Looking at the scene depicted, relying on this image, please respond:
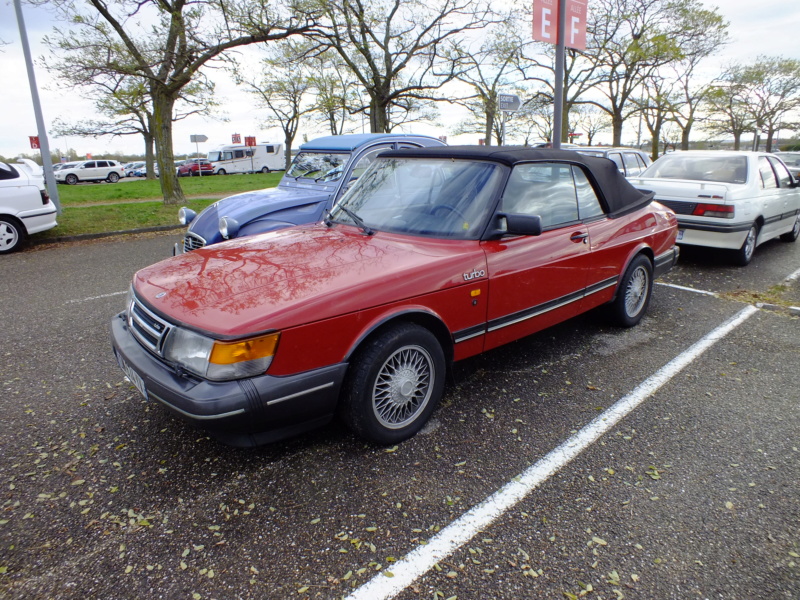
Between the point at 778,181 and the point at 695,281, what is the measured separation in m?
2.81

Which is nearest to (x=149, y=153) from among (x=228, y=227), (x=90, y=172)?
(x=90, y=172)

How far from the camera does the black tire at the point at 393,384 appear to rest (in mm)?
2727

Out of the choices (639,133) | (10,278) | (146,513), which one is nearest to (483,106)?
(10,278)

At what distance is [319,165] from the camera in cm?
686

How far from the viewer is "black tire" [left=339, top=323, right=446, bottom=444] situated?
273cm

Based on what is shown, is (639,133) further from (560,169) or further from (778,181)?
(560,169)

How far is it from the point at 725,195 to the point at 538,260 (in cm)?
468

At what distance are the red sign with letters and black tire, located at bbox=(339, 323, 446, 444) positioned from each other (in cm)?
671

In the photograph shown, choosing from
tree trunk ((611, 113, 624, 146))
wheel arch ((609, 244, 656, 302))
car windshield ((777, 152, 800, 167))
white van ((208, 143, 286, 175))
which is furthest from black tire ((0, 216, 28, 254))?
white van ((208, 143, 286, 175))

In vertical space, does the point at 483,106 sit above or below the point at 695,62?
below

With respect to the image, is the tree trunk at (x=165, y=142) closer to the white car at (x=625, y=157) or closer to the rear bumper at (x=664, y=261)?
the white car at (x=625, y=157)

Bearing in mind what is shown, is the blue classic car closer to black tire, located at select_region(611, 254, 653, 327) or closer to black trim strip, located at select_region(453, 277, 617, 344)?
black trim strip, located at select_region(453, 277, 617, 344)

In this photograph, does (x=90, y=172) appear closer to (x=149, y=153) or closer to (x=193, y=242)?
(x=149, y=153)

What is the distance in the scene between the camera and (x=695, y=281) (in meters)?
6.66
